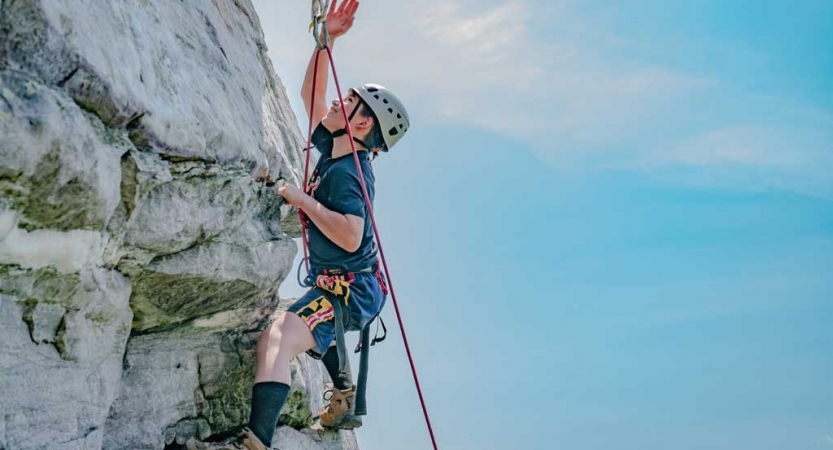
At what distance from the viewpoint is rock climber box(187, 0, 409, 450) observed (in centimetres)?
583

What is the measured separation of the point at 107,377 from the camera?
5.13m

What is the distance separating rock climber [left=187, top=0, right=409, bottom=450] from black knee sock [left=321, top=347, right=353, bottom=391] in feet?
0.13

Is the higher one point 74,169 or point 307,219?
point 307,219

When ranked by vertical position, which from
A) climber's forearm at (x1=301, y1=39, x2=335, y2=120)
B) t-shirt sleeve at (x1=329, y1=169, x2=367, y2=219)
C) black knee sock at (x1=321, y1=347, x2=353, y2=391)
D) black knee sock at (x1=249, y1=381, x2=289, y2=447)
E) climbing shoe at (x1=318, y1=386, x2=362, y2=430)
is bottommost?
black knee sock at (x1=249, y1=381, x2=289, y2=447)

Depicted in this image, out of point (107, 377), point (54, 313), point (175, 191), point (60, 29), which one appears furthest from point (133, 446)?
point (60, 29)

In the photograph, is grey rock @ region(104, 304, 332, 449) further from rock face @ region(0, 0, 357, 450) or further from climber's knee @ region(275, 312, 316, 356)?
climber's knee @ region(275, 312, 316, 356)

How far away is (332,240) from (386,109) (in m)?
1.17

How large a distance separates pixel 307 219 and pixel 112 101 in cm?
232

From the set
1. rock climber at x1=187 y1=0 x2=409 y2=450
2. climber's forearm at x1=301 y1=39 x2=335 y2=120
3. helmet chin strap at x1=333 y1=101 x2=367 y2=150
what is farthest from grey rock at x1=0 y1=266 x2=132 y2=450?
climber's forearm at x1=301 y1=39 x2=335 y2=120

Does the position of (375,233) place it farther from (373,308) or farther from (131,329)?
(131,329)

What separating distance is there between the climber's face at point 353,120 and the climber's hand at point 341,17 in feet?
2.00

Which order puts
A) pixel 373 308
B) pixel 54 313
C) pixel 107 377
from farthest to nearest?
1. pixel 373 308
2. pixel 107 377
3. pixel 54 313

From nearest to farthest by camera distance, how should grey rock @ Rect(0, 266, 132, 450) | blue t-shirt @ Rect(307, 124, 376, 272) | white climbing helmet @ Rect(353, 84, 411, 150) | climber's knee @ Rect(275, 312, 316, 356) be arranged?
grey rock @ Rect(0, 266, 132, 450) → climber's knee @ Rect(275, 312, 316, 356) → blue t-shirt @ Rect(307, 124, 376, 272) → white climbing helmet @ Rect(353, 84, 411, 150)

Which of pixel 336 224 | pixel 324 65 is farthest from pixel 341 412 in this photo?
pixel 324 65
